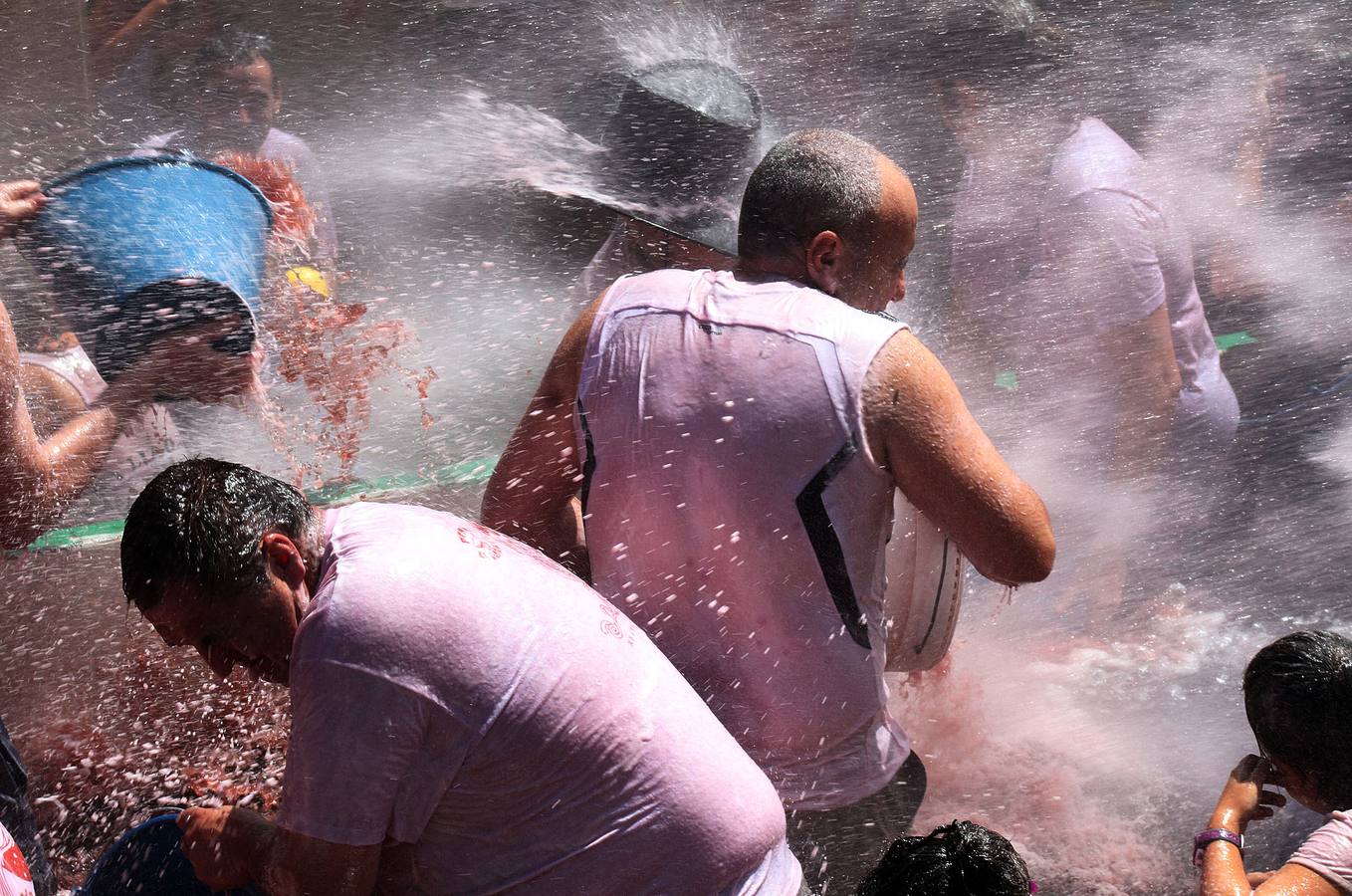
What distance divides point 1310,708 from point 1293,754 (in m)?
0.08

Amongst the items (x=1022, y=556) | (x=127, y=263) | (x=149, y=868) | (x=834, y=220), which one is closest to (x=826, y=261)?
(x=834, y=220)

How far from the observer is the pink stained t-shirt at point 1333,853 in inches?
67.6

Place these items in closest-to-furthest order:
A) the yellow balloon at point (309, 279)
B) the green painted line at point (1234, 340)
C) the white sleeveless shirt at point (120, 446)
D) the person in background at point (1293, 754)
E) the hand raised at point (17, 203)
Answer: the person in background at point (1293, 754)
the hand raised at point (17, 203)
the white sleeveless shirt at point (120, 446)
the yellow balloon at point (309, 279)
the green painted line at point (1234, 340)

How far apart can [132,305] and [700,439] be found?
1558 mm

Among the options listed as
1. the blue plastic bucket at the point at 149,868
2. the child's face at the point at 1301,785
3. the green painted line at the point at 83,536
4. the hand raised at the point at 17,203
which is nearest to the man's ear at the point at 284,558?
the blue plastic bucket at the point at 149,868

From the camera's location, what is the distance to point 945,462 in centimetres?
160

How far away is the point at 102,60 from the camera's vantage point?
17.4 ft

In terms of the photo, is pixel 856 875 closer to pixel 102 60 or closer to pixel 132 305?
Result: pixel 132 305

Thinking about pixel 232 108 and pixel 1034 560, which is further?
pixel 232 108

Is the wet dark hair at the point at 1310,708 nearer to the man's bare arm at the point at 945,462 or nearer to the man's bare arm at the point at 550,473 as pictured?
the man's bare arm at the point at 945,462

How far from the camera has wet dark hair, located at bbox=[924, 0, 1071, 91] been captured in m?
4.75

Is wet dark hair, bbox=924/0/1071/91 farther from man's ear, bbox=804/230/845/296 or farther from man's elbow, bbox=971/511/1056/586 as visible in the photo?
man's elbow, bbox=971/511/1056/586

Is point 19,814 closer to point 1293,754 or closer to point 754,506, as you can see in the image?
point 754,506

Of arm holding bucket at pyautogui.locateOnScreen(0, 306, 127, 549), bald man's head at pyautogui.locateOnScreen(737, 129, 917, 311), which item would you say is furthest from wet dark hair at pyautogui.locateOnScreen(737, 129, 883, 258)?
arm holding bucket at pyautogui.locateOnScreen(0, 306, 127, 549)
